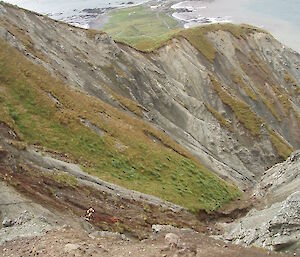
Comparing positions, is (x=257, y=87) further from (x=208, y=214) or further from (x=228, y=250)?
(x=228, y=250)

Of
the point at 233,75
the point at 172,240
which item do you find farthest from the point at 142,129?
the point at 233,75

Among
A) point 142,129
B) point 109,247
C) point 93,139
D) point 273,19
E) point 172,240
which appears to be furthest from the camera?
point 273,19

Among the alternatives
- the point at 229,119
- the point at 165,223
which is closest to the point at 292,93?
the point at 229,119

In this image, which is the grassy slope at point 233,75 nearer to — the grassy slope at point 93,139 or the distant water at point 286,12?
the grassy slope at point 93,139

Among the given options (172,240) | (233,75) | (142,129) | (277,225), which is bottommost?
(233,75)

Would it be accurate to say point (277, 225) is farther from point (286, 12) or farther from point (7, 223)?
point (286, 12)

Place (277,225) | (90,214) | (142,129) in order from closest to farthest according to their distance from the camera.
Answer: (90,214), (277,225), (142,129)

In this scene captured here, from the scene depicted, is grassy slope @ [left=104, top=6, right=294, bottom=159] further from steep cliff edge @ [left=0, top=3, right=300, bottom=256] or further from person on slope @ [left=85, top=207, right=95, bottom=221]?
person on slope @ [left=85, top=207, right=95, bottom=221]

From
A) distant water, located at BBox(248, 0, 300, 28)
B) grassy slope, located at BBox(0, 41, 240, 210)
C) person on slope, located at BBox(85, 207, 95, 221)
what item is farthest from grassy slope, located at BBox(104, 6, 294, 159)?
distant water, located at BBox(248, 0, 300, 28)
